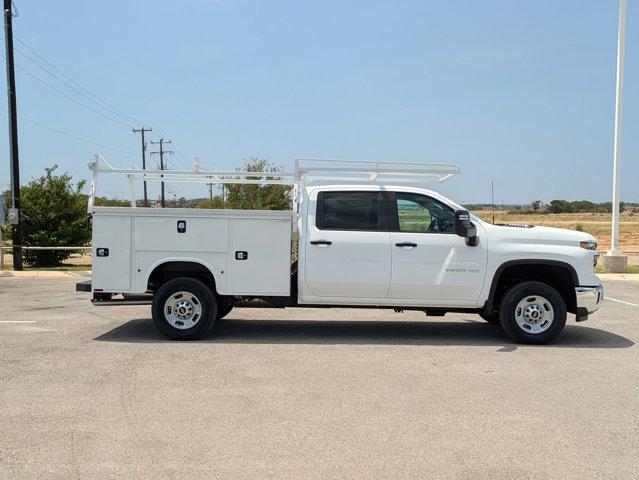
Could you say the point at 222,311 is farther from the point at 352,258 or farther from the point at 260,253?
the point at 352,258

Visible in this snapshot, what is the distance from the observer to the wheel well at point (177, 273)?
8008mm

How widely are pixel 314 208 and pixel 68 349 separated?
352 centimetres

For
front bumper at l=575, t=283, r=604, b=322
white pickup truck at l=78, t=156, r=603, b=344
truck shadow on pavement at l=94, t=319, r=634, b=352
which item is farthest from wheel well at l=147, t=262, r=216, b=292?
front bumper at l=575, t=283, r=604, b=322

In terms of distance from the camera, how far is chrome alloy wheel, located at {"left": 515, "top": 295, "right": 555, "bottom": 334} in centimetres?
787

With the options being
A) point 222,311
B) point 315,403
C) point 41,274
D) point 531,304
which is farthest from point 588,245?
point 41,274

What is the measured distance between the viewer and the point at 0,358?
696 centimetres

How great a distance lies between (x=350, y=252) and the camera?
7836 mm

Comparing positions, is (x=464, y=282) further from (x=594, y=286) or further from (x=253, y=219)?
(x=253, y=219)

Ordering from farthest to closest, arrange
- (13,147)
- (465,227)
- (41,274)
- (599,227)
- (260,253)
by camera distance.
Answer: (599,227) < (13,147) < (41,274) < (260,253) < (465,227)

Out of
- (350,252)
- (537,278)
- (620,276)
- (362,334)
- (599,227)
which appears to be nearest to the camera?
(350,252)

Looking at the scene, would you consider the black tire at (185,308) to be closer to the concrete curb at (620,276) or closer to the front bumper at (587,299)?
the front bumper at (587,299)

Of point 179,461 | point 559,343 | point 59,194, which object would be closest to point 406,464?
point 179,461

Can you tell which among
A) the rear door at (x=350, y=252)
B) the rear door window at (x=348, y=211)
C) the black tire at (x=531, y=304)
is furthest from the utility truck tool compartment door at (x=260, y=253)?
the black tire at (x=531, y=304)

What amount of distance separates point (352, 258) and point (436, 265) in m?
1.09
